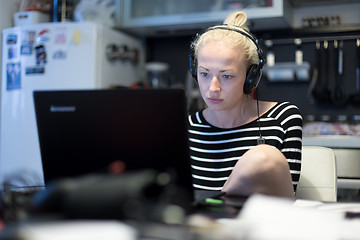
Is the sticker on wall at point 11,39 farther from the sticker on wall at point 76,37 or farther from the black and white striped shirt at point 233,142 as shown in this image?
the black and white striped shirt at point 233,142

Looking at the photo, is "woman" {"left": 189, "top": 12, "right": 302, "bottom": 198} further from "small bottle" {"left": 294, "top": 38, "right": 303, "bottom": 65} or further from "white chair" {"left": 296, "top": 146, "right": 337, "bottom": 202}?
"small bottle" {"left": 294, "top": 38, "right": 303, "bottom": 65}

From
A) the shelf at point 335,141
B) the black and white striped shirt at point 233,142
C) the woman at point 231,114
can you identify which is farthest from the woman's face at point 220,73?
the shelf at point 335,141

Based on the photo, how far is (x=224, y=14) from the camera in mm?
2508

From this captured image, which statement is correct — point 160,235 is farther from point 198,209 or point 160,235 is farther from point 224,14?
point 224,14

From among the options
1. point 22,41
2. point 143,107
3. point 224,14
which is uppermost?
point 224,14

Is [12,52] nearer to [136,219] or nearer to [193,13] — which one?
[193,13]

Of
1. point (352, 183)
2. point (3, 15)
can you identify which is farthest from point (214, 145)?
point (3, 15)

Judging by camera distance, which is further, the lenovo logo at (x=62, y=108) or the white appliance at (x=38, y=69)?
the white appliance at (x=38, y=69)

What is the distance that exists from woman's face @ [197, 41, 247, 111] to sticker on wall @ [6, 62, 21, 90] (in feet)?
5.81

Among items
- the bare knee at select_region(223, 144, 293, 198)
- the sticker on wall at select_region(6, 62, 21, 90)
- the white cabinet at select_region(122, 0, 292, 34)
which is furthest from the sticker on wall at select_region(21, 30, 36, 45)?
the bare knee at select_region(223, 144, 293, 198)

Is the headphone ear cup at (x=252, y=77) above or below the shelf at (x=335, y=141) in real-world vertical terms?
above

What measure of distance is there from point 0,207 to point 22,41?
7.15ft

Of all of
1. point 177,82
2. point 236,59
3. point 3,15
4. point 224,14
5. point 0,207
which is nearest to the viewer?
point 0,207

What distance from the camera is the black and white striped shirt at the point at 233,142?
3.67ft
